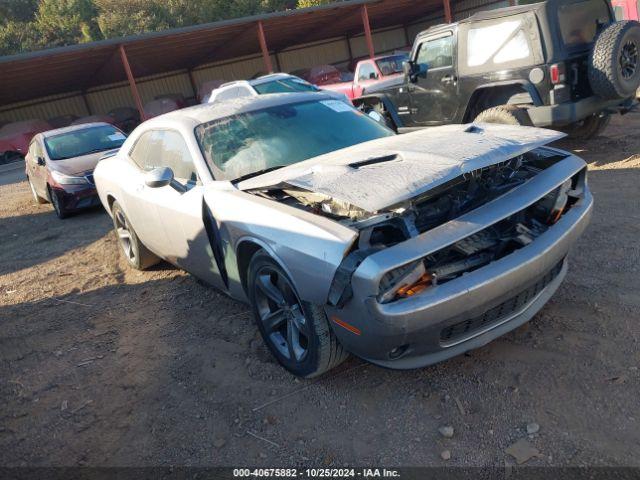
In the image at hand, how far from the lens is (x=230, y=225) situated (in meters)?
3.28

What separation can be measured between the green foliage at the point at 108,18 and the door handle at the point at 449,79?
4193 centimetres

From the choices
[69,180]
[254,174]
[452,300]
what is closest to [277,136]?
[254,174]

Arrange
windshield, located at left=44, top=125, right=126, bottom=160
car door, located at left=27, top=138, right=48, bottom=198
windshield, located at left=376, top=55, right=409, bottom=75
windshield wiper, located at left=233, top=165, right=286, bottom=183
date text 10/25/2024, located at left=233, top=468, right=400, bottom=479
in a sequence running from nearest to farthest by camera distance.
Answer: date text 10/25/2024, located at left=233, top=468, right=400, bottom=479, windshield wiper, located at left=233, top=165, right=286, bottom=183, windshield, located at left=44, top=125, right=126, bottom=160, car door, located at left=27, top=138, right=48, bottom=198, windshield, located at left=376, top=55, right=409, bottom=75

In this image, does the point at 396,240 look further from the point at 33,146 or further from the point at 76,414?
the point at 33,146

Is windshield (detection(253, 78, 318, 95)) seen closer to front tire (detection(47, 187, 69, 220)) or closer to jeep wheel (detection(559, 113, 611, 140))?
front tire (detection(47, 187, 69, 220))

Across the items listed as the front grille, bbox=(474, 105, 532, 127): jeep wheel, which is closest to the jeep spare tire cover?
bbox=(474, 105, 532, 127): jeep wheel

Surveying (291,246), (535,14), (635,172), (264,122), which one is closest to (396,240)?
(291,246)

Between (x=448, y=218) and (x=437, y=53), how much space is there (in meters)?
5.34

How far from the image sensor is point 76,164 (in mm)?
8781

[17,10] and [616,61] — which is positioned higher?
[17,10]

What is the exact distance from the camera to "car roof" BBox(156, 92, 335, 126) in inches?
161

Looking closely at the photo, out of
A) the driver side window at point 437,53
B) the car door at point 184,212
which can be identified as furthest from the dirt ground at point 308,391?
the driver side window at point 437,53

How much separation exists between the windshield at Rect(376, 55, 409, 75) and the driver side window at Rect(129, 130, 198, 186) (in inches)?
314

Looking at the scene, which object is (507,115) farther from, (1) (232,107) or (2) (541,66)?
(1) (232,107)
